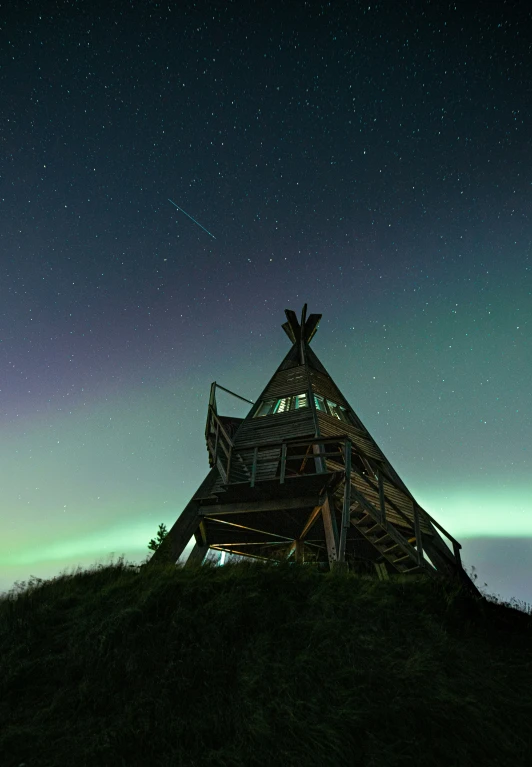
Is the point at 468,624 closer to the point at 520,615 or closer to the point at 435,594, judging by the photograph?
the point at 435,594

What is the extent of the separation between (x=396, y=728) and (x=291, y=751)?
50.6 inches

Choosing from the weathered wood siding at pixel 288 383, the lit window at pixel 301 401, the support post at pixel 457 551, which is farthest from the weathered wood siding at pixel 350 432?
the support post at pixel 457 551

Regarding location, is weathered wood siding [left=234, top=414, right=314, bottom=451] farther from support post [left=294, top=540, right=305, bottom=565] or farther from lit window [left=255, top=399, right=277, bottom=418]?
support post [left=294, top=540, right=305, bottom=565]

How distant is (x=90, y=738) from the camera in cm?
508

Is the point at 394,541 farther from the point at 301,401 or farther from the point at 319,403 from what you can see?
the point at 301,401

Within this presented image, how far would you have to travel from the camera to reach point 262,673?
6004 millimetres

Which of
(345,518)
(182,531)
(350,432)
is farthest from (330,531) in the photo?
(350,432)

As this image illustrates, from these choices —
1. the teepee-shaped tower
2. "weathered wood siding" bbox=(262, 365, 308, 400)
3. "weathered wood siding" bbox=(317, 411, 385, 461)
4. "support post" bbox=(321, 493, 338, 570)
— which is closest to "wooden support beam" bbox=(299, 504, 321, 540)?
the teepee-shaped tower

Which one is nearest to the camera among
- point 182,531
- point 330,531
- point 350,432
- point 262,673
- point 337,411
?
point 262,673

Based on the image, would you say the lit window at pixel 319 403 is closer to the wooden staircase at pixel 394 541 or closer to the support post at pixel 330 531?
the wooden staircase at pixel 394 541

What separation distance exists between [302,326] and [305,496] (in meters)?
13.1

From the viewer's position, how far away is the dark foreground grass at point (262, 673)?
502cm

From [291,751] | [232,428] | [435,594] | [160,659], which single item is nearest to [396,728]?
[291,751]

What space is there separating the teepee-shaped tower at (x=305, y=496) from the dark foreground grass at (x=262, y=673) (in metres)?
2.35
